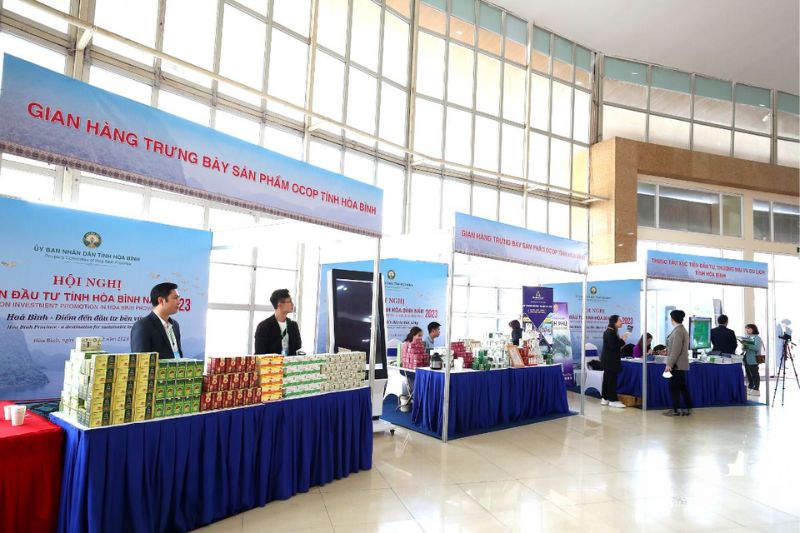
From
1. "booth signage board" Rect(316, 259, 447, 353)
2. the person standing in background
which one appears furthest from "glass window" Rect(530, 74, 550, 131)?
the person standing in background

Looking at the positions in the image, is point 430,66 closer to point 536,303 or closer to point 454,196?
point 454,196

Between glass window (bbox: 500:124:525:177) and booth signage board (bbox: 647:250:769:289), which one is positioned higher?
glass window (bbox: 500:124:525:177)

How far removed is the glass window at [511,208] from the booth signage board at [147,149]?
7.38 meters

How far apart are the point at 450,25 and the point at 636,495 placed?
9.06 metres

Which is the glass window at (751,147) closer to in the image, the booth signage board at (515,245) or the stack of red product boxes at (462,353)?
the booth signage board at (515,245)

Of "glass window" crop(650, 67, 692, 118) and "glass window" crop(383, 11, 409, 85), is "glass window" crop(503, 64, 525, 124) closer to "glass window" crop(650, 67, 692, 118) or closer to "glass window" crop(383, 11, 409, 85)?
"glass window" crop(383, 11, 409, 85)

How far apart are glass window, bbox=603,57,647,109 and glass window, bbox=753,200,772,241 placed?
14.0ft

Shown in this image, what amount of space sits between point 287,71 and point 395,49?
2.48m

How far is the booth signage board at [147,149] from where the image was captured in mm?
2467

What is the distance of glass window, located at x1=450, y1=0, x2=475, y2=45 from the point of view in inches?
406

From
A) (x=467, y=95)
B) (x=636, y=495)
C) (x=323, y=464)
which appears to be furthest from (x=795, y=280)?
(x=323, y=464)

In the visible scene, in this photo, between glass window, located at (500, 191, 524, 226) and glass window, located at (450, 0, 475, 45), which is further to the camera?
glass window, located at (500, 191, 524, 226)

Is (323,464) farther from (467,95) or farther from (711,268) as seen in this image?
(467,95)

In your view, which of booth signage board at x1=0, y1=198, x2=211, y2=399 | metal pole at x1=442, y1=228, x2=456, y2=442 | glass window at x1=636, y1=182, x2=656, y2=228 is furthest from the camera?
glass window at x1=636, y1=182, x2=656, y2=228
